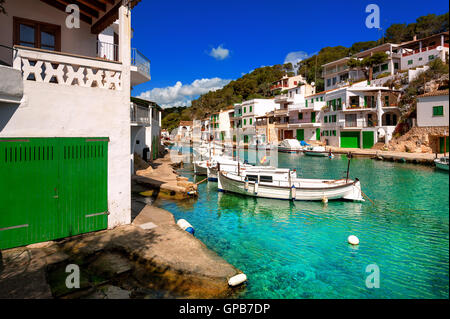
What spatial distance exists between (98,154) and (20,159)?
6.60 feet

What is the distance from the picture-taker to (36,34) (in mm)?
10234

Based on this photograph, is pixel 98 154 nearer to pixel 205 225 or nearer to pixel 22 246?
pixel 22 246

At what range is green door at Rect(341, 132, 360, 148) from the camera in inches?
2016

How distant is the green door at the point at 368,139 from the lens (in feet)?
157

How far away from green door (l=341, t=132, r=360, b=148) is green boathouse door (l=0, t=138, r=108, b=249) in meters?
51.4

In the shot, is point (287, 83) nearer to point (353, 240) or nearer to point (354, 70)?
point (354, 70)

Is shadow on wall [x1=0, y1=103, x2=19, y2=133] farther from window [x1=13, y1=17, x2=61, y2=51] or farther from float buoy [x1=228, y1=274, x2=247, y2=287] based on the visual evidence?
float buoy [x1=228, y1=274, x2=247, y2=287]

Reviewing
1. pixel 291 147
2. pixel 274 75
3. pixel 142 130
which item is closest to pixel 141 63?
pixel 142 130

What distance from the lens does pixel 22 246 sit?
7.59 meters

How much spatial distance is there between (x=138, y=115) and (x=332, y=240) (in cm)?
1458

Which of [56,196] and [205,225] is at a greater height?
[56,196]

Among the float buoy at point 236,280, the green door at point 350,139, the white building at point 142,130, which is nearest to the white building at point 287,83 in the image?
the green door at point 350,139
